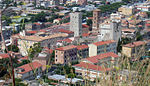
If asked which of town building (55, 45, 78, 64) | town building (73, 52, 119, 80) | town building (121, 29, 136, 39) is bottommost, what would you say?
town building (121, 29, 136, 39)

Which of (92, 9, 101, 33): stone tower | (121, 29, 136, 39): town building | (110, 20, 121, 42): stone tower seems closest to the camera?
(110, 20, 121, 42): stone tower

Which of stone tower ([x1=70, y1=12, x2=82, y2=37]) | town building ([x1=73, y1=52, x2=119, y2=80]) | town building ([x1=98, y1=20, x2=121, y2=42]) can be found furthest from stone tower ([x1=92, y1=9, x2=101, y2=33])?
town building ([x1=73, y1=52, x2=119, y2=80])

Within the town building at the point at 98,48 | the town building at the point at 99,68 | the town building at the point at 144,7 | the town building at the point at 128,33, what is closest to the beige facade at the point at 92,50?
the town building at the point at 98,48

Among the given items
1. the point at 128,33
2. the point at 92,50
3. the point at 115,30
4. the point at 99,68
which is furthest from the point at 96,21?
the point at 99,68

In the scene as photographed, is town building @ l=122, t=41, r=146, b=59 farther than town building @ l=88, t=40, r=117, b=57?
No

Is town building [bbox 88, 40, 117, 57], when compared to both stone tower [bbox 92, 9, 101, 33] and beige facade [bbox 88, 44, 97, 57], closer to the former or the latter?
beige facade [bbox 88, 44, 97, 57]

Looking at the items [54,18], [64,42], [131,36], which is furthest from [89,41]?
[54,18]

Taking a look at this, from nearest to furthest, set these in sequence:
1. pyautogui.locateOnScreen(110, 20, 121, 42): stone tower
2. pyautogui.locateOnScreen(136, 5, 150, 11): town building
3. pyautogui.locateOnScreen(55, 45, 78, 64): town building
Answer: pyautogui.locateOnScreen(55, 45, 78, 64): town building, pyautogui.locateOnScreen(110, 20, 121, 42): stone tower, pyautogui.locateOnScreen(136, 5, 150, 11): town building

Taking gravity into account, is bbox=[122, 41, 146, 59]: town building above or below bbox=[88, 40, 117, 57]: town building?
above

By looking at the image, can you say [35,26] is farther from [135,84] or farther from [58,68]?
[135,84]
